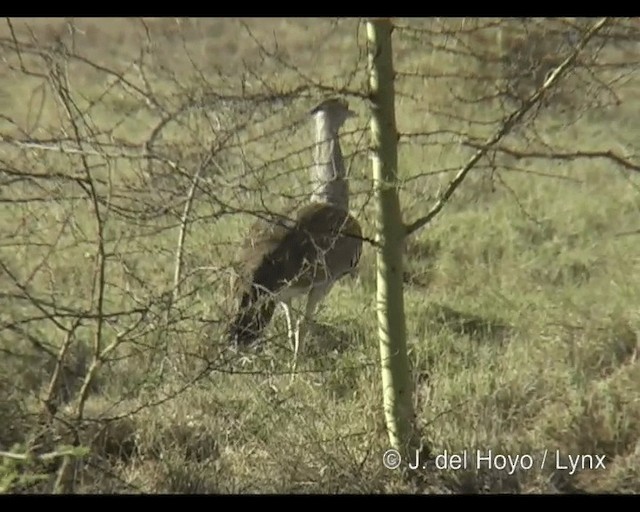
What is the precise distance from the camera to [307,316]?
199 inches

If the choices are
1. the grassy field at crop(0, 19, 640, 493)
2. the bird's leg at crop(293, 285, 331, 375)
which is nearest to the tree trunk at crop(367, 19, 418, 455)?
the grassy field at crop(0, 19, 640, 493)

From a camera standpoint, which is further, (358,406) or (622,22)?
(358,406)

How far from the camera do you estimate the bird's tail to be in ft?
15.0

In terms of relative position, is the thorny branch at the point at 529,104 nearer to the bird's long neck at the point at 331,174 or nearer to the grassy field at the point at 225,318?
the grassy field at the point at 225,318

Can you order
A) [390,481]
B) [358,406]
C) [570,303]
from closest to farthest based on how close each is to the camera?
1. [390,481]
2. [358,406]
3. [570,303]

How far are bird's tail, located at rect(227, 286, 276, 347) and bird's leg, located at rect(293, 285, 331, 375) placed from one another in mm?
177

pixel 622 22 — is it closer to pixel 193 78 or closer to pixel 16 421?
pixel 193 78

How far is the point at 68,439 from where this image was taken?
3967 mm

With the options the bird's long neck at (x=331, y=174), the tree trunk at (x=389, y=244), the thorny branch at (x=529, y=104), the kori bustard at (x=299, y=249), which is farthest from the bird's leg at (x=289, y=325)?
the thorny branch at (x=529, y=104)

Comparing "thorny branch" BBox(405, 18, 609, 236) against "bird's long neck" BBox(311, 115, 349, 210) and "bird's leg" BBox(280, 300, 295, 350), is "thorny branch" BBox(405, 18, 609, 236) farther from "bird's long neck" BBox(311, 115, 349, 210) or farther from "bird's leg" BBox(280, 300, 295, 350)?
"bird's leg" BBox(280, 300, 295, 350)

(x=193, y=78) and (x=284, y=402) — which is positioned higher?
(x=193, y=78)
